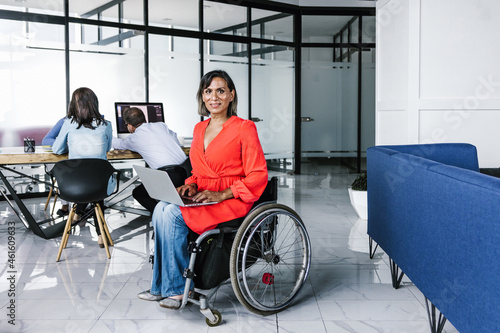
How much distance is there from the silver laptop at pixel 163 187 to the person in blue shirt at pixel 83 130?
4.67ft

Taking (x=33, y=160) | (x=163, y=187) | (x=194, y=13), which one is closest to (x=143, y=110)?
(x=33, y=160)

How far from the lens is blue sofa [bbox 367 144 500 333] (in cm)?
150

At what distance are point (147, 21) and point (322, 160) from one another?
4.18 metres

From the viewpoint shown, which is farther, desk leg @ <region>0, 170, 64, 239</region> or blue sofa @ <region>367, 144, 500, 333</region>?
desk leg @ <region>0, 170, 64, 239</region>

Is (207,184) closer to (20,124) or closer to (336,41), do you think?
(20,124)

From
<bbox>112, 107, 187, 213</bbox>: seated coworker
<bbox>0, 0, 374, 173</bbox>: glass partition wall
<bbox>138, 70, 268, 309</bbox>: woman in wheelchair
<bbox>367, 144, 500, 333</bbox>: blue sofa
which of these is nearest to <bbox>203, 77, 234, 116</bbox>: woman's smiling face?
<bbox>138, 70, 268, 309</bbox>: woman in wheelchair

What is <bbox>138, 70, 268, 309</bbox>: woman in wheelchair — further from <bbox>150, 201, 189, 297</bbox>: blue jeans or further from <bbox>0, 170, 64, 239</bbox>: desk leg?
<bbox>0, 170, 64, 239</bbox>: desk leg

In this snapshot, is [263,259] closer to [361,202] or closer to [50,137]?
[361,202]

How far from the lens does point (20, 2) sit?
5.81 m

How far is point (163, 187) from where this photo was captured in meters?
2.33

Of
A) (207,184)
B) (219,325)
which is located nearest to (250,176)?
(207,184)

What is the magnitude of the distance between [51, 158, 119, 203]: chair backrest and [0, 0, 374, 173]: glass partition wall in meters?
2.88

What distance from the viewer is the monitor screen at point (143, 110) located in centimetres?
457

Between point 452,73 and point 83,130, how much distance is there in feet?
10.0
